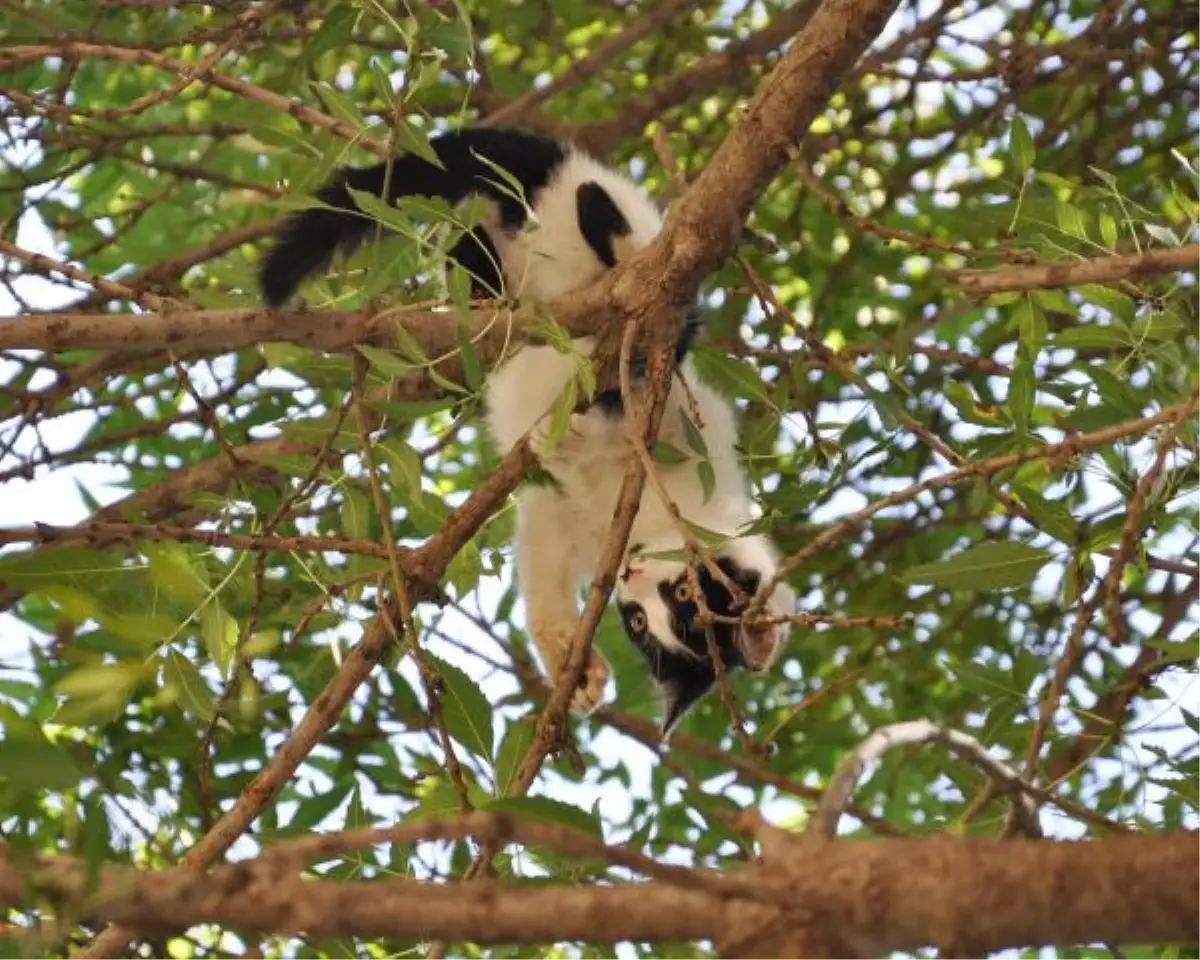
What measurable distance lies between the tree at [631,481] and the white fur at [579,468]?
19cm

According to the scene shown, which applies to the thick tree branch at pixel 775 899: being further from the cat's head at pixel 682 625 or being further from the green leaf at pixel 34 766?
the cat's head at pixel 682 625

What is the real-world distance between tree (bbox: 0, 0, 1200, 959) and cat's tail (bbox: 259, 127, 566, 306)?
69 mm

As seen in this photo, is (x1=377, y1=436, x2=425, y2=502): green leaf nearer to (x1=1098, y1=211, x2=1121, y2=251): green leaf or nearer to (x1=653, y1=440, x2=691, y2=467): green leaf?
(x1=653, y1=440, x2=691, y2=467): green leaf

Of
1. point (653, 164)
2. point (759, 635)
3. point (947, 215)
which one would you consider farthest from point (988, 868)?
point (653, 164)

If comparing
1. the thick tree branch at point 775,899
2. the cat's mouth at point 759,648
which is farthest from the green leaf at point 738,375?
the thick tree branch at point 775,899

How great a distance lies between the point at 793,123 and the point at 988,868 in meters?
1.37

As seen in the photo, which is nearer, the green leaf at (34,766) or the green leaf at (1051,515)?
the green leaf at (34,766)

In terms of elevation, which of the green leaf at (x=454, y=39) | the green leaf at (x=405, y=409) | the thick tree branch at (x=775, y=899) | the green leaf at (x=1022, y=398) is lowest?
the thick tree branch at (x=775, y=899)

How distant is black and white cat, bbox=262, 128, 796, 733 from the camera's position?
301 centimetres

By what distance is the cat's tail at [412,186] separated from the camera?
2.45 meters

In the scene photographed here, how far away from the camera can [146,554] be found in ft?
6.29

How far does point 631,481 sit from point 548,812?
75 centimetres

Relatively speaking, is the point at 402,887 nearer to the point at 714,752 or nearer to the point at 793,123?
the point at 793,123

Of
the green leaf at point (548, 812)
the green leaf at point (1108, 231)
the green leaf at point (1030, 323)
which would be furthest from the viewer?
the green leaf at point (1030, 323)
